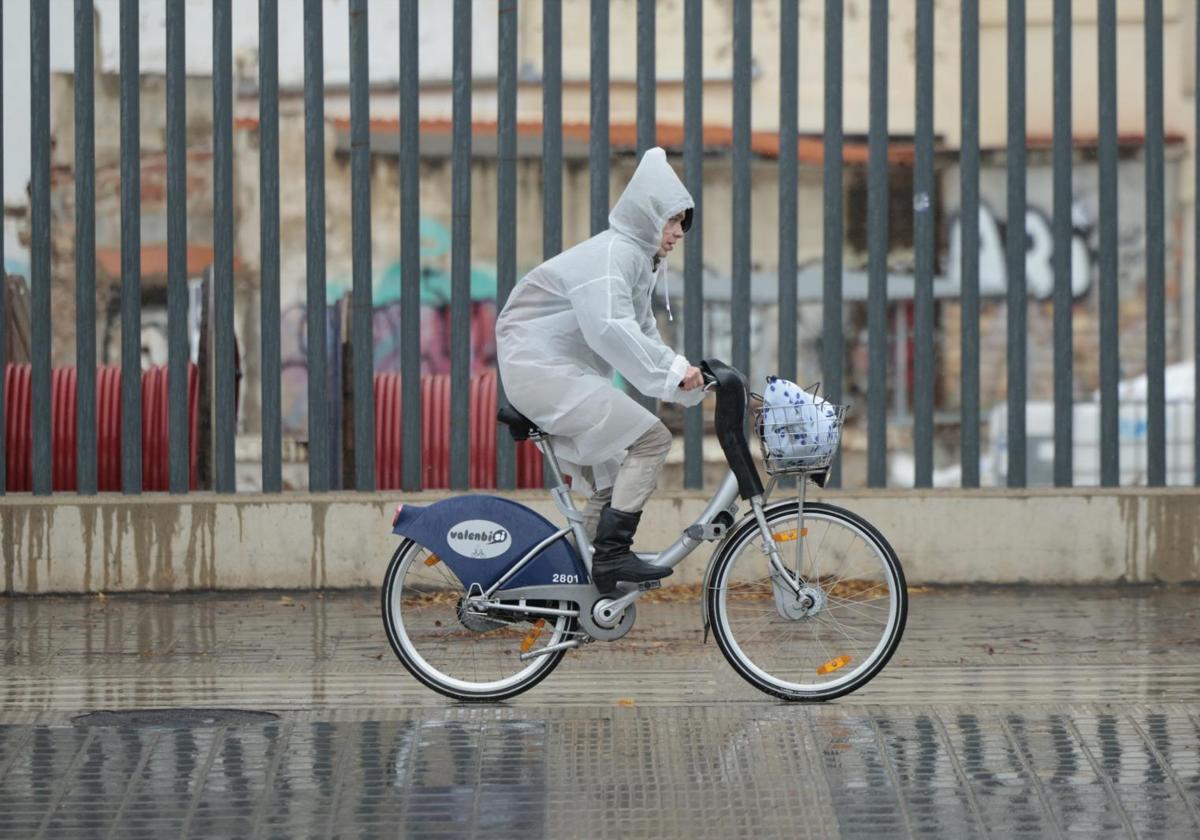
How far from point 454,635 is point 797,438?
4.57 feet

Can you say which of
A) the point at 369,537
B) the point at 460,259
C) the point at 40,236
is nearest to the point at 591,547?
the point at 369,537

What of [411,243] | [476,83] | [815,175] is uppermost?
[476,83]

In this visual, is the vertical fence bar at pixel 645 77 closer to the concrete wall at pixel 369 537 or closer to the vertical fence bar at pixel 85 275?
the concrete wall at pixel 369 537

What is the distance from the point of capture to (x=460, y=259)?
10273mm

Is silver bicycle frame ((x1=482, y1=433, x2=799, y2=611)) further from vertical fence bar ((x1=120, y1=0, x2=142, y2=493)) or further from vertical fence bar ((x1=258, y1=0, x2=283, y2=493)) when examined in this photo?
vertical fence bar ((x1=120, y1=0, x2=142, y2=493))

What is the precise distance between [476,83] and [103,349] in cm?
610

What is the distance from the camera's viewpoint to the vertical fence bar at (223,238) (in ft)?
33.4

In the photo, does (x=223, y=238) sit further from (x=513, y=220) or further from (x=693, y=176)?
(x=693, y=176)

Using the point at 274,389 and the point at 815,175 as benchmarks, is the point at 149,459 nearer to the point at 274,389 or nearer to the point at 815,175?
the point at 274,389

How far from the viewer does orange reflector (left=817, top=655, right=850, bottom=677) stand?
700 cm

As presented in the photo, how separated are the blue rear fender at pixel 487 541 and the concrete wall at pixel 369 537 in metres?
2.96

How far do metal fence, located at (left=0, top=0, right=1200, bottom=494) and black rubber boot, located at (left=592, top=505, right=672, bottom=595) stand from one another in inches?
131

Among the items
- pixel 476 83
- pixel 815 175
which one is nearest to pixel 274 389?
pixel 815 175

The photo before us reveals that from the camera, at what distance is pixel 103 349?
2352 centimetres
